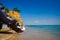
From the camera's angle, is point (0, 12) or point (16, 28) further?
point (16, 28)

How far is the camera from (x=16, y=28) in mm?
34688

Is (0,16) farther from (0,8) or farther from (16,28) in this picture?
(16,28)

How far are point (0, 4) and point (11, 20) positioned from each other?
4195mm

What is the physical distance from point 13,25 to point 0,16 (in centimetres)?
386

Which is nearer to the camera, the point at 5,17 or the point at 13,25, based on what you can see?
the point at 5,17

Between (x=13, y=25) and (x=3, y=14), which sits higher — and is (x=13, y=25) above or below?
below

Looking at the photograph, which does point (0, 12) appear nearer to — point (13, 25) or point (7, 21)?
point (7, 21)

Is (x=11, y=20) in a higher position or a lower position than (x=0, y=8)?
lower

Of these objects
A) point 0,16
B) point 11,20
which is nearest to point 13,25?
point 11,20

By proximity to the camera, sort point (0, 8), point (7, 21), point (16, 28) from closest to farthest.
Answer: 1. point (0, 8)
2. point (7, 21)
3. point (16, 28)

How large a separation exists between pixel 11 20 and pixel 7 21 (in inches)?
34.8

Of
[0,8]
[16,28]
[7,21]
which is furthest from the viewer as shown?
[16,28]

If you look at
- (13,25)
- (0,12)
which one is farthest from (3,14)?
(13,25)

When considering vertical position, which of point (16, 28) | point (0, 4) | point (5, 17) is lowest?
point (16, 28)
